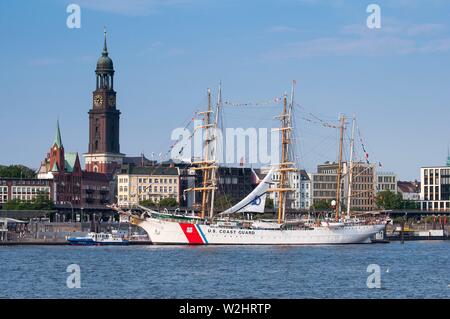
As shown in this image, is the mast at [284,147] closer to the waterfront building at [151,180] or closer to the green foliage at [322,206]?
the green foliage at [322,206]

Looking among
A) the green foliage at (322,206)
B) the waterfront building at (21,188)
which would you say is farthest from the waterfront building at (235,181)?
the waterfront building at (21,188)

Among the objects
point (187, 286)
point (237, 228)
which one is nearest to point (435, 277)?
point (187, 286)

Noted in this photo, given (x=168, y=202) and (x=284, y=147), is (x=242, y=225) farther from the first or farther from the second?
(x=168, y=202)

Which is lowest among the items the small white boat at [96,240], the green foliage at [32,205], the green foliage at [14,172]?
the small white boat at [96,240]

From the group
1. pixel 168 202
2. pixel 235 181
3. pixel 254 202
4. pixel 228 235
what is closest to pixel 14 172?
pixel 168 202

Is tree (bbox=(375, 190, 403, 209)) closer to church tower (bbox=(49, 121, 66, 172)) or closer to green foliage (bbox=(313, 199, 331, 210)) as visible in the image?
green foliage (bbox=(313, 199, 331, 210))

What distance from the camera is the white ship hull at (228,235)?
103625mm

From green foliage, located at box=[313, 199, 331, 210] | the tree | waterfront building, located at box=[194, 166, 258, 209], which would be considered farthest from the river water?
waterfront building, located at box=[194, 166, 258, 209]

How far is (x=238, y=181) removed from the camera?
192 metres

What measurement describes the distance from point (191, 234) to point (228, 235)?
12.1 ft

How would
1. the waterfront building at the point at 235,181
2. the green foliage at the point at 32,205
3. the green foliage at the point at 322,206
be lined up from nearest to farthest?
the green foliage at the point at 32,205 < the green foliage at the point at 322,206 < the waterfront building at the point at 235,181

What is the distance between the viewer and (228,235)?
342ft
